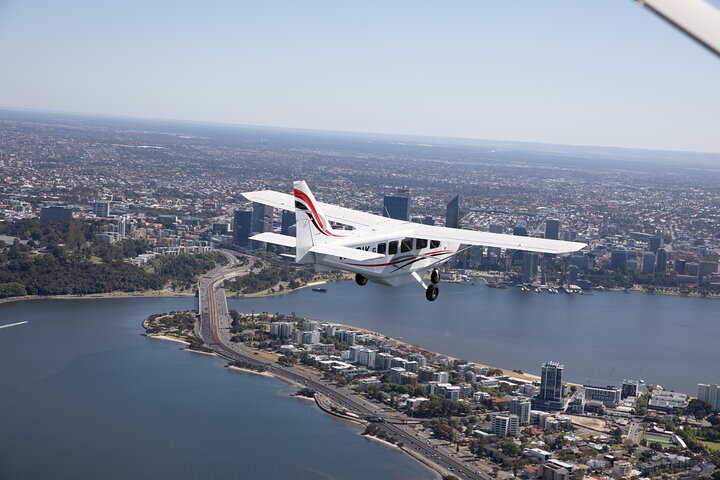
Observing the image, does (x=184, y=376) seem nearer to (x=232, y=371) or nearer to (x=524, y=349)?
(x=232, y=371)

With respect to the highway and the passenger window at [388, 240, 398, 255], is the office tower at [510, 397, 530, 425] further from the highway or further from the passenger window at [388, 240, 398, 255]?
the passenger window at [388, 240, 398, 255]

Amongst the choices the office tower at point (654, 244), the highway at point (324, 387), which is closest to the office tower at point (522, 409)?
the highway at point (324, 387)

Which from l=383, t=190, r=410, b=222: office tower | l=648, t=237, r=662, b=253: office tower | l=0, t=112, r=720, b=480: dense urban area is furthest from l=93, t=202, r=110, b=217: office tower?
l=648, t=237, r=662, b=253: office tower

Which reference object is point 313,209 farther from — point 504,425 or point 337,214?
point 504,425

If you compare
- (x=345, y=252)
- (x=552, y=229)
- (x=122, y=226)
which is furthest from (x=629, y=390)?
(x=122, y=226)

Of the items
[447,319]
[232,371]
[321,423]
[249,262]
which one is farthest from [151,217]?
[321,423]

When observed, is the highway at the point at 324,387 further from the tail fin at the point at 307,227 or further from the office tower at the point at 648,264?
the office tower at the point at 648,264
